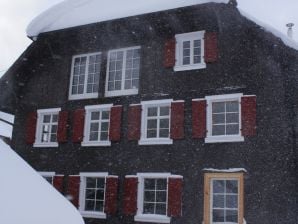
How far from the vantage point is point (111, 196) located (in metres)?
12.9

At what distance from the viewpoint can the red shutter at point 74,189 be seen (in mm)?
13406

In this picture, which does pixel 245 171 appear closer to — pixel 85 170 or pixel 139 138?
pixel 139 138

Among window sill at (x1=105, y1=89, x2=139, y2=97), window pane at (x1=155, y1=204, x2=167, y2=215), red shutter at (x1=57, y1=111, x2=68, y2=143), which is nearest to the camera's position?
window pane at (x1=155, y1=204, x2=167, y2=215)

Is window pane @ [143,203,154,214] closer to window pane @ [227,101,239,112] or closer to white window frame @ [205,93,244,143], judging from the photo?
white window frame @ [205,93,244,143]

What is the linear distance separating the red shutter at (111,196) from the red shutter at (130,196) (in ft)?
1.03

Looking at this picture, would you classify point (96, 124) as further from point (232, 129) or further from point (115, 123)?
point (232, 129)

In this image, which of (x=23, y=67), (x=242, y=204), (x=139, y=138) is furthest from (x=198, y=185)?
(x=23, y=67)

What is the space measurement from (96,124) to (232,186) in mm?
4996

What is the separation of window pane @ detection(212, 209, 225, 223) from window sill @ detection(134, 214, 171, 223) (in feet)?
4.14

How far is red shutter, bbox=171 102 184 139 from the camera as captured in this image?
12320mm

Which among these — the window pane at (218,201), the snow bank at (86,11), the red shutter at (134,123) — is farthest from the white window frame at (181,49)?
the window pane at (218,201)

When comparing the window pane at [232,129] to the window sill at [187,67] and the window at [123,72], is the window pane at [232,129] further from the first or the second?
the window at [123,72]

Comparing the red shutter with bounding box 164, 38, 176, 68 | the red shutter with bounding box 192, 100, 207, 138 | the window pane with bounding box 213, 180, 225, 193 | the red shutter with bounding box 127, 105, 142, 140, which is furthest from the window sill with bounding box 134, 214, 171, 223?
the red shutter with bounding box 164, 38, 176, 68

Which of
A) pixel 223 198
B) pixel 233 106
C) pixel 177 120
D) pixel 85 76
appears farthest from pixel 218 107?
pixel 85 76
